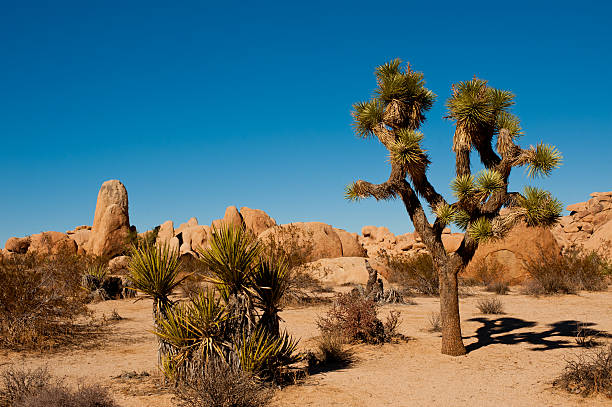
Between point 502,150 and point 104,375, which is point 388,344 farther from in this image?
point 104,375

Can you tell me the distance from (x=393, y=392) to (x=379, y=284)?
9.64m

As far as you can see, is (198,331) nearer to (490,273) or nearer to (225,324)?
(225,324)

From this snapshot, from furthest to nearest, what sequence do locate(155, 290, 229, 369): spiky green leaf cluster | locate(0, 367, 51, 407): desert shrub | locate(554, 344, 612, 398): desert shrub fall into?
1. locate(155, 290, 229, 369): spiky green leaf cluster
2. locate(554, 344, 612, 398): desert shrub
3. locate(0, 367, 51, 407): desert shrub

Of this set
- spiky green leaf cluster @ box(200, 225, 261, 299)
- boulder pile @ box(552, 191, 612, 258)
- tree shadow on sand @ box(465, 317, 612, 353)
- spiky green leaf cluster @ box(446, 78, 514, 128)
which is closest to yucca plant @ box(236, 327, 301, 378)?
spiky green leaf cluster @ box(200, 225, 261, 299)

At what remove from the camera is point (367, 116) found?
964cm

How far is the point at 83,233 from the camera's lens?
163 ft

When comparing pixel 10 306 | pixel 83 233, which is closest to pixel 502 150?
pixel 10 306

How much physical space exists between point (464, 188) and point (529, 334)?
466cm

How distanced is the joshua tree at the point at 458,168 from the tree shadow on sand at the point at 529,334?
1772 mm

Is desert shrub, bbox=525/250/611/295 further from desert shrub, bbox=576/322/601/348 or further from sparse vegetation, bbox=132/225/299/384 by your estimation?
sparse vegetation, bbox=132/225/299/384

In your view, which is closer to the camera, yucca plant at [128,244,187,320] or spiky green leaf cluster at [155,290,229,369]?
spiky green leaf cluster at [155,290,229,369]

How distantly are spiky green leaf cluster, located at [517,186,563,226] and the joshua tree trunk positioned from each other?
5.45ft

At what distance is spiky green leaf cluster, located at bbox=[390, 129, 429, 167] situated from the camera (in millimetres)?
8641

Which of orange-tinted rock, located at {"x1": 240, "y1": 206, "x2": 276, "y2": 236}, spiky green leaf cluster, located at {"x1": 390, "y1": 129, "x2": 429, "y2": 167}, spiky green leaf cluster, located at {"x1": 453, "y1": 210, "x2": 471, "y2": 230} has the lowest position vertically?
spiky green leaf cluster, located at {"x1": 453, "y1": 210, "x2": 471, "y2": 230}
